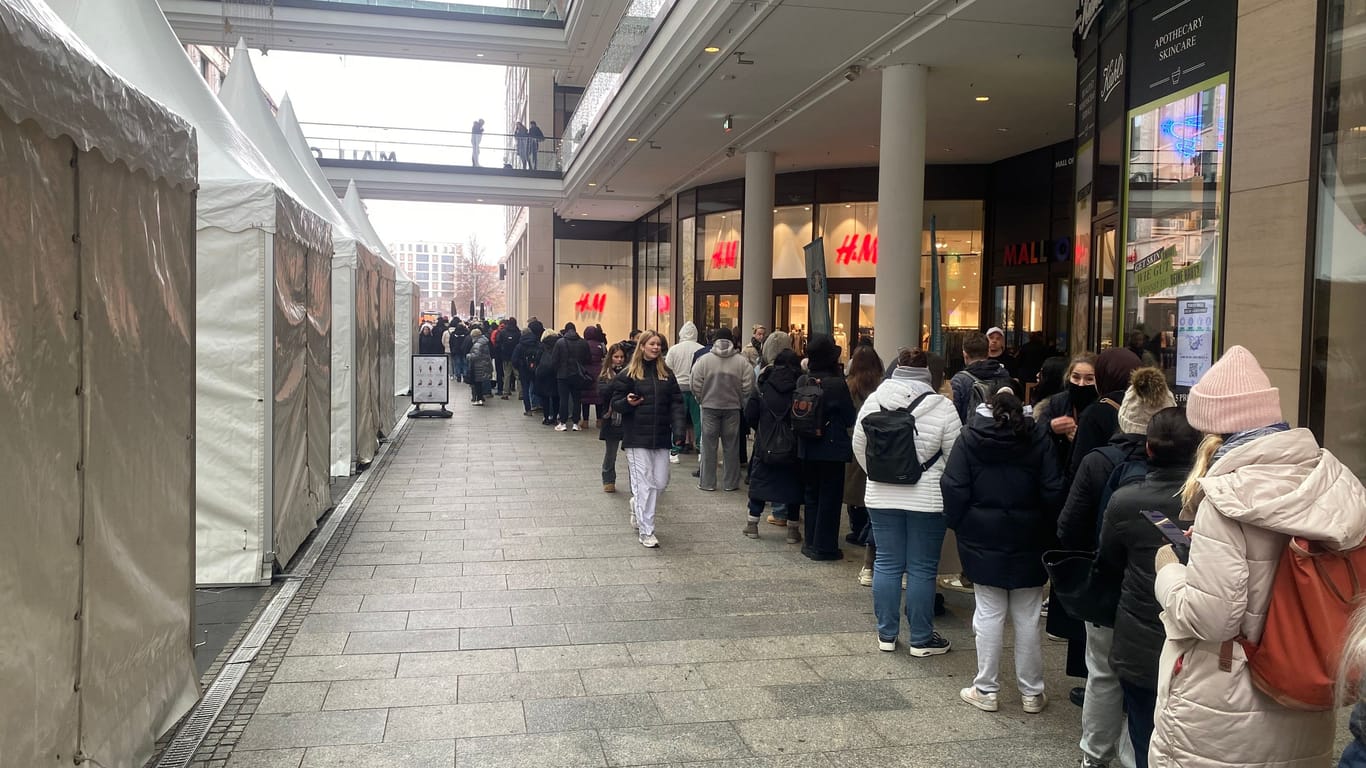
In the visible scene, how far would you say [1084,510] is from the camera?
14.1 feet

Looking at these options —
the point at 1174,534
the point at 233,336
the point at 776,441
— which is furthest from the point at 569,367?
the point at 1174,534

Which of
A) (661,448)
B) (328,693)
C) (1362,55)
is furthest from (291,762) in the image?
(1362,55)

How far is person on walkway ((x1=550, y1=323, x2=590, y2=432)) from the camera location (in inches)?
637

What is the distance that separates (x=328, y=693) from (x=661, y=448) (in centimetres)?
396

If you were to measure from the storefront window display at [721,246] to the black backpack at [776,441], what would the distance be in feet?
54.5

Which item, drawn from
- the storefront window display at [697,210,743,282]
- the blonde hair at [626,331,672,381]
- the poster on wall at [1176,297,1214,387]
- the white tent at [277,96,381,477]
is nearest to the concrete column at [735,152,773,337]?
the storefront window display at [697,210,743,282]

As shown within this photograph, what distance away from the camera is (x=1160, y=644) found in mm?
3365

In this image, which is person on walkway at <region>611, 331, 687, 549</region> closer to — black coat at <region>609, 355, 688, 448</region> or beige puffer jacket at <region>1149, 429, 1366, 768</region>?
black coat at <region>609, 355, 688, 448</region>

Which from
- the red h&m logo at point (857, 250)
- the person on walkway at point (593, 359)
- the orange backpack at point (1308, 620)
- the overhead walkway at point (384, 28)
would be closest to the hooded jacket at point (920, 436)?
the orange backpack at point (1308, 620)

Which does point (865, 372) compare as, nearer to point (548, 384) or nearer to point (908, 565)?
point (908, 565)

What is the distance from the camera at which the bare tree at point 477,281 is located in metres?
88.9

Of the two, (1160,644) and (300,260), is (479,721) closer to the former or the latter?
(1160,644)

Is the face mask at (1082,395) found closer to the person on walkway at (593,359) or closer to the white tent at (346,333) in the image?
the white tent at (346,333)

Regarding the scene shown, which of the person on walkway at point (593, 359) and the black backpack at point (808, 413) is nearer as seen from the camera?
the black backpack at point (808, 413)
